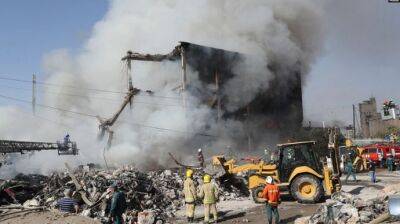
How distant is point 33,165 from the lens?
28.7 m

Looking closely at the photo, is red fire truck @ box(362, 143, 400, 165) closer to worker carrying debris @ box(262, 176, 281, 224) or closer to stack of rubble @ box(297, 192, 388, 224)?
stack of rubble @ box(297, 192, 388, 224)

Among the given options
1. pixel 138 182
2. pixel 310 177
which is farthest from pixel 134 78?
pixel 310 177

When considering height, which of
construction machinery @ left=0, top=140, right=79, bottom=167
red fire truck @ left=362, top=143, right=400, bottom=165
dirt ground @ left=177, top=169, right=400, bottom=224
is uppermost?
construction machinery @ left=0, top=140, right=79, bottom=167

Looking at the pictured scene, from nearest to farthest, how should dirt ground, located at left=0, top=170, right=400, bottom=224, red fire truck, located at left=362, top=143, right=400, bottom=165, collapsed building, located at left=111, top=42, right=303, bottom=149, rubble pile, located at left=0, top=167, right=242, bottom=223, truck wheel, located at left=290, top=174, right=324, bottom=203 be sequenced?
dirt ground, located at left=0, top=170, right=400, bottom=224 < rubble pile, located at left=0, top=167, right=242, bottom=223 < truck wheel, located at left=290, top=174, right=324, bottom=203 < collapsed building, located at left=111, top=42, right=303, bottom=149 < red fire truck, located at left=362, top=143, right=400, bottom=165

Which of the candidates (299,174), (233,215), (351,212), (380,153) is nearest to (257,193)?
(299,174)

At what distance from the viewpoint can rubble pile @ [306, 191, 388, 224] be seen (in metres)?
8.70

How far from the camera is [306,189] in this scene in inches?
511

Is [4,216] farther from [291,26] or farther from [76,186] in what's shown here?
[291,26]

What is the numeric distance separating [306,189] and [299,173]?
0.53 m

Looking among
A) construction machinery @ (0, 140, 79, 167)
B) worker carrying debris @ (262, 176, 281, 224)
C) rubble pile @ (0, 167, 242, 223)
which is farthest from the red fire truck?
worker carrying debris @ (262, 176, 281, 224)

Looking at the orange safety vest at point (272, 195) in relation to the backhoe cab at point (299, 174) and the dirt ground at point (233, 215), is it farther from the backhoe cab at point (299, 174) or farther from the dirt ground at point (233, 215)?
the backhoe cab at point (299, 174)

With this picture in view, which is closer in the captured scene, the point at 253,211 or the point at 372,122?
the point at 253,211

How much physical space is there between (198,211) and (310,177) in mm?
3418

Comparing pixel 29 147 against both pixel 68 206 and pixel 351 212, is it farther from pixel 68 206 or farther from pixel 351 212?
pixel 351 212
